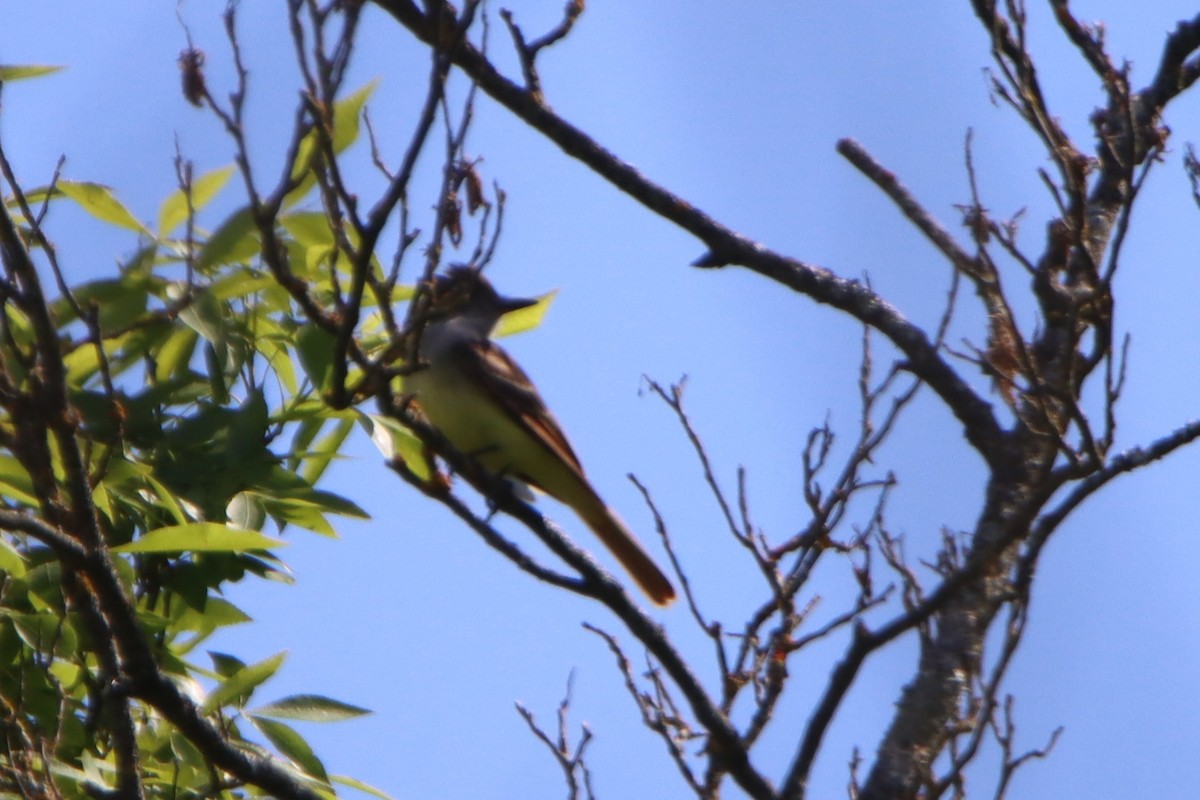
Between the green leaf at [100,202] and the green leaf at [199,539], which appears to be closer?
the green leaf at [199,539]

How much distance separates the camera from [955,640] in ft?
13.2

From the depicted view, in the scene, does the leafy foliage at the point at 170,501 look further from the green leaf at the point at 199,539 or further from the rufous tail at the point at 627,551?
the rufous tail at the point at 627,551

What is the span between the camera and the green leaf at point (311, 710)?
3.68m

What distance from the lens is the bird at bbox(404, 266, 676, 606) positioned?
5633 mm

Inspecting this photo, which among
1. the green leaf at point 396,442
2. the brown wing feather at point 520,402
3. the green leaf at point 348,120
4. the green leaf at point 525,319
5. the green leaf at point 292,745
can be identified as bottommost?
the green leaf at point 292,745

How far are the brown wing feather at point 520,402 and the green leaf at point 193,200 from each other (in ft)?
6.14

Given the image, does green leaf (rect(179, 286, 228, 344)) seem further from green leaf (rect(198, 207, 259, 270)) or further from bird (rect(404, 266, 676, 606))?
bird (rect(404, 266, 676, 606))

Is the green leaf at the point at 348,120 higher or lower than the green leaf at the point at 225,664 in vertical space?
higher

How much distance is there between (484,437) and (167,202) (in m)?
2.10

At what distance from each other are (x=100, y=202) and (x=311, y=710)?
4.70 feet

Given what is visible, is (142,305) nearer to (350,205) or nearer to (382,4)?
(350,205)

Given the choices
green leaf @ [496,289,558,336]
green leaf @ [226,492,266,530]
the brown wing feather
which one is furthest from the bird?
green leaf @ [226,492,266,530]

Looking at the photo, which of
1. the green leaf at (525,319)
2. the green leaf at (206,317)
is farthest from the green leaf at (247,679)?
the green leaf at (525,319)

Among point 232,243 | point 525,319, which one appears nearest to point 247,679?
point 232,243
